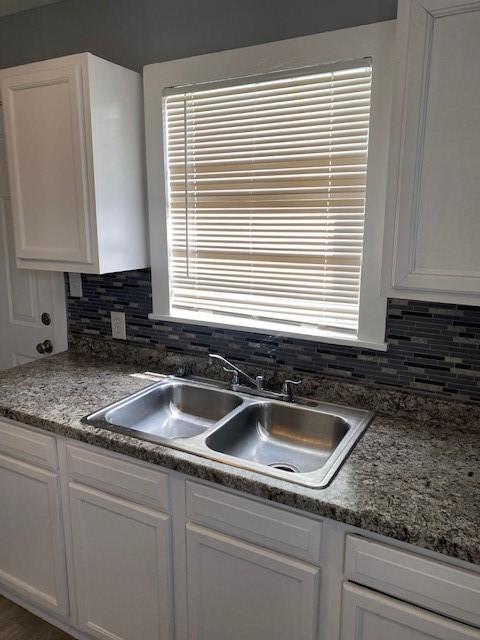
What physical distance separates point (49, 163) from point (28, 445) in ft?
3.43

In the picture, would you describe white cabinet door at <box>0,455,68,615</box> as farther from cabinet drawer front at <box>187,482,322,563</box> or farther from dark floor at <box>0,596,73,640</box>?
cabinet drawer front at <box>187,482,322,563</box>

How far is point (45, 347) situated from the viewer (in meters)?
2.42

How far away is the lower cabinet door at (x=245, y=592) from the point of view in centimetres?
126

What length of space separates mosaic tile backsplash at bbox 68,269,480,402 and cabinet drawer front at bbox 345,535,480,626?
0.65 m

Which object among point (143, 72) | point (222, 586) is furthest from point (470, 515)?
point (143, 72)

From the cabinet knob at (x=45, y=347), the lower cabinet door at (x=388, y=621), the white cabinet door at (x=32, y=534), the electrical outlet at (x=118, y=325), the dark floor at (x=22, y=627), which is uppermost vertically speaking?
the electrical outlet at (x=118, y=325)

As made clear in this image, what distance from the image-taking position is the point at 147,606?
1544 mm

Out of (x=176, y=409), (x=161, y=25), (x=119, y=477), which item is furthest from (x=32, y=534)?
(x=161, y=25)

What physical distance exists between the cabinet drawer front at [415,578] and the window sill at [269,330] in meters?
0.70

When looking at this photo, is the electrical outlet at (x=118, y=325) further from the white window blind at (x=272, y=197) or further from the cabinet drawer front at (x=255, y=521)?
the cabinet drawer front at (x=255, y=521)

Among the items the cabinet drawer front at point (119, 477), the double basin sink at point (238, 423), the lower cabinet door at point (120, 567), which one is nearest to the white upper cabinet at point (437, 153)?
the double basin sink at point (238, 423)

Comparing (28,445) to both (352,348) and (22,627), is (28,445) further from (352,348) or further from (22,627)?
(352,348)

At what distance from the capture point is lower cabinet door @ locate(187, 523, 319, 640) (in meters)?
1.26

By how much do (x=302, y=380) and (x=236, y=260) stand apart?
0.53m
